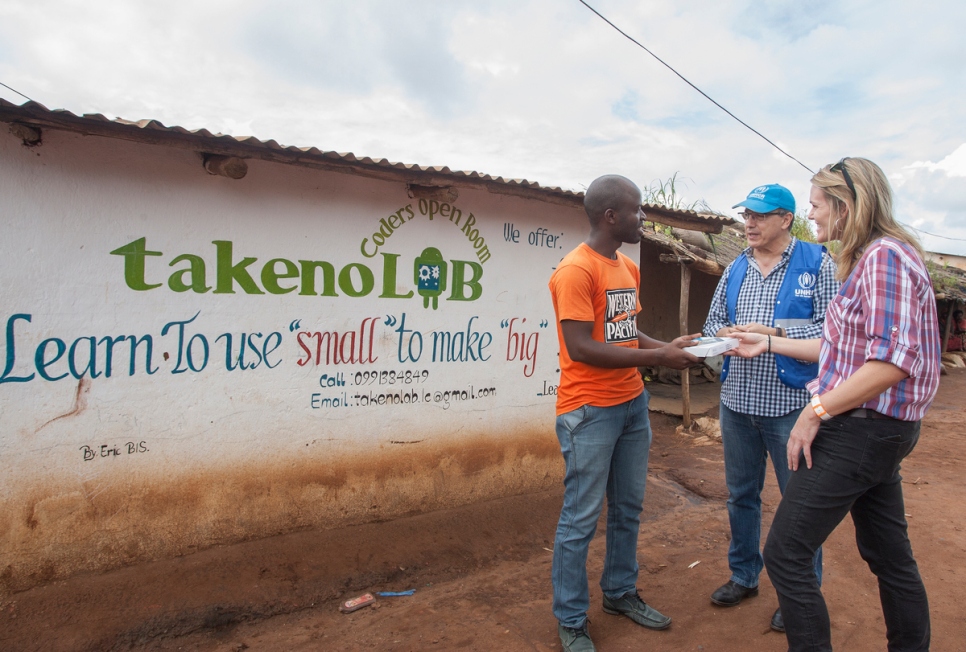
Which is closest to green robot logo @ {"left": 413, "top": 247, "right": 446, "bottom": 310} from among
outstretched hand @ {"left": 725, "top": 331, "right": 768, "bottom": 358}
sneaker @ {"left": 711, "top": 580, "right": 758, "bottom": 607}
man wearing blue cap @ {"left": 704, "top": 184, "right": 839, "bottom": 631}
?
man wearing blue cap @ {"left": 704, "top": 184, "right": 839, "bottom": 631}

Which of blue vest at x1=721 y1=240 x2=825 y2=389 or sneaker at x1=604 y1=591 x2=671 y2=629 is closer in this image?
blue vest at x1=721 y1=240 x2=825 y2=389

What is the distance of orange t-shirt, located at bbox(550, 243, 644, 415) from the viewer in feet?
8.60

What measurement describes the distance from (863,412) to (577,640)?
1546mm

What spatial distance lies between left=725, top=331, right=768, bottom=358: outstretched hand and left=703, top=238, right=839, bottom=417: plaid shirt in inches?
6.8

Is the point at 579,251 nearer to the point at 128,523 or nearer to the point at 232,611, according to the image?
the point at 232,611

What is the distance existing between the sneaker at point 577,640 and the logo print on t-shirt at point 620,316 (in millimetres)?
1282

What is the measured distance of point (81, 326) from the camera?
10.8ft

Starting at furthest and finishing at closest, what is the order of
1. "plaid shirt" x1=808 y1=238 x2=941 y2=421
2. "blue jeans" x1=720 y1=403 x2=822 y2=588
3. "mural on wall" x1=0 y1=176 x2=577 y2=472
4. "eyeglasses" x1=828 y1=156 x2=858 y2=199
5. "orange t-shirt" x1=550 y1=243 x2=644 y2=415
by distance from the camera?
"mural on wall" x1=0 y1=176 x2=577 y2=472, "blue jeans" x1=720 y1=403 x2=822 y2=588, "orange t-shirt" x1=550 y1=243 x2=644 y2=415, "eyeglasses" x1=828 y1=156 x2=858 y2=199, "plaid shirt" x1=808 y1=238 x2=941 y2=421

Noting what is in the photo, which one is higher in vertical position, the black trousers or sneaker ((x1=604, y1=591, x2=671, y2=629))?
the black trousers

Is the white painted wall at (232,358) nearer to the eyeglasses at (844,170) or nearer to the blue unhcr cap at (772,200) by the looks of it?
the blue unhcr cap at (772,200)

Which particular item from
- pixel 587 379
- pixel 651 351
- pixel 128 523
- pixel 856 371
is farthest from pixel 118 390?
pixel 856 371

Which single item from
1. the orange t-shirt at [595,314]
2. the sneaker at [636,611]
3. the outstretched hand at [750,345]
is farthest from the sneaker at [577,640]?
the outstretched hand at [750,345]

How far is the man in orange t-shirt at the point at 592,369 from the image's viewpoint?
104 inches

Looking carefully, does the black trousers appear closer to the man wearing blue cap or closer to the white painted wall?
the man wearing blue cap
